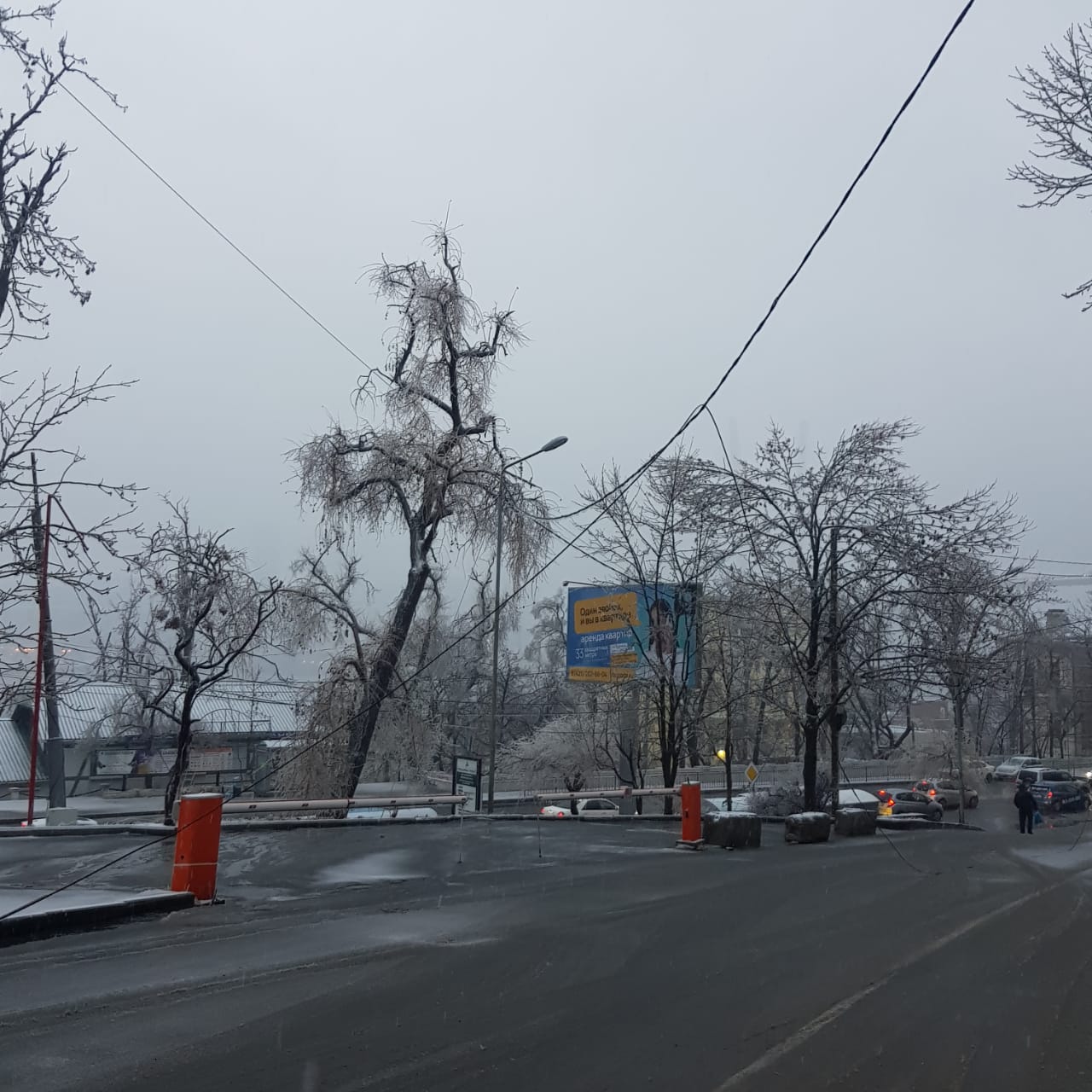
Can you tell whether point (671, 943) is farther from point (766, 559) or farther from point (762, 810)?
point (762, 810)

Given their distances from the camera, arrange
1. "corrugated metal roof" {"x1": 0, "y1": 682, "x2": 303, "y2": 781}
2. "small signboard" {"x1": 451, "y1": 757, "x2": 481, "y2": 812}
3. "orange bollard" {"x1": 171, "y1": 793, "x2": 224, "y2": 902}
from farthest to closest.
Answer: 1. "corrugated metal roof" {"x1": 0, "y1": 682, "x2": 303, "y2": 781}
2. "small signboard" {"x1": 451, "y1": 757, "x2": 481, "y2": 812}
3. "orange bollard" {"x1": 171, "y1": 793, "x2": 224, "y2": 902}

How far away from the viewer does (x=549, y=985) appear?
7.39 metres

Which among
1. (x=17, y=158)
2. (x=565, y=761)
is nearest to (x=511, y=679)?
(x=565, y=761)

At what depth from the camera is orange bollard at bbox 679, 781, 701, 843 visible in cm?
1798

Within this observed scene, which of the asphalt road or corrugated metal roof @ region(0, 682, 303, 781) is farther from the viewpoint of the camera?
A: corrugated metal roof @ region(0, 682, 303, 781)

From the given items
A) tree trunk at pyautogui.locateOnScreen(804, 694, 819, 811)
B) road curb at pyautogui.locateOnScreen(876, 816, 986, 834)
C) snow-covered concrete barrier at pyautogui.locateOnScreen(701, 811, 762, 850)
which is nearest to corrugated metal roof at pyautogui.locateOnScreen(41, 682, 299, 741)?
tree trunk at pyautogui.locateOnScreen(804, 694, 819, 811)

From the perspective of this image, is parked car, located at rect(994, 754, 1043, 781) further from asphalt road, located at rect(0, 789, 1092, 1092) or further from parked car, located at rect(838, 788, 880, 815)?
asphalt road, located at rect(0, 789, 1092, 1092)

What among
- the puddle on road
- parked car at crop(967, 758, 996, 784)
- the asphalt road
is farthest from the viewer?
parked car at crop(967, 758, 996, 784)

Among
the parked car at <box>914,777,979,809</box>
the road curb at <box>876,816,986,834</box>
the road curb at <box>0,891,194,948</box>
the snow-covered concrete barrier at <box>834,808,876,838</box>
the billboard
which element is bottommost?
the parked car at <box>914,777,979,809</box>

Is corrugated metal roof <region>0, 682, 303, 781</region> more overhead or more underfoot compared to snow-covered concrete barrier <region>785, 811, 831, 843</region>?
more overhead

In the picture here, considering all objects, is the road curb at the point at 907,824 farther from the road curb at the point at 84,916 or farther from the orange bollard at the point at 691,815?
the road curb at the point at 84,916

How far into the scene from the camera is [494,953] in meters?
8.39

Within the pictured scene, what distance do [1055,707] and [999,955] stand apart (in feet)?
264

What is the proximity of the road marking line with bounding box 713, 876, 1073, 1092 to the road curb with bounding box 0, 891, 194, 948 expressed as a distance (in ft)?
19.7
